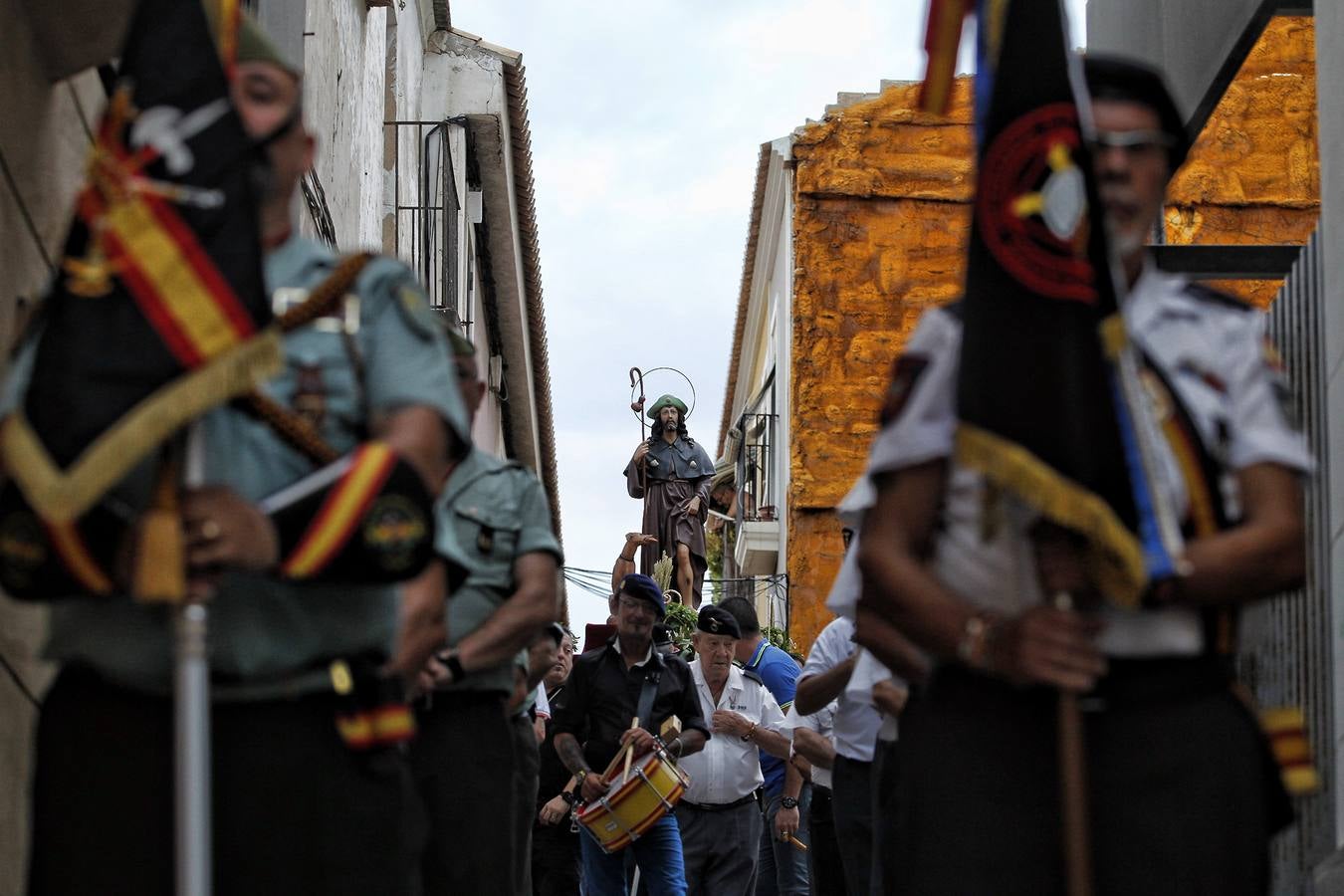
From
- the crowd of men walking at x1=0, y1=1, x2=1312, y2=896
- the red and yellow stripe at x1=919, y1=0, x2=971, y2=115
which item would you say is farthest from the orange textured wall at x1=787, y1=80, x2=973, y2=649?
the crowd of men walking at x1=0, y1=1, x2=1312, y2=896

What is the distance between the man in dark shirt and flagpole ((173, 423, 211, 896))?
8.56 meters

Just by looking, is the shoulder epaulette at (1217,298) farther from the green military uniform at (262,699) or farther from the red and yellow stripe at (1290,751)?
the green military uniform at (262,699)

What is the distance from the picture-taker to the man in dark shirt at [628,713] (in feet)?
39.2

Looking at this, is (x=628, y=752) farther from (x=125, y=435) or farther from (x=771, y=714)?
(x=125, y=435)

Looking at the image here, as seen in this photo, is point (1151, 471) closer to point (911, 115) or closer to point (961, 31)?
point (961, 31)

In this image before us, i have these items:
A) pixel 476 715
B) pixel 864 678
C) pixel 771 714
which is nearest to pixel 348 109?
pixel 771 714

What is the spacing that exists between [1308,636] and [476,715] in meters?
3.00

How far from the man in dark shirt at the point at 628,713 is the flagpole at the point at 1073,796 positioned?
837 centimetres

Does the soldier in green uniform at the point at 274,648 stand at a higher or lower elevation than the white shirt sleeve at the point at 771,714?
higher

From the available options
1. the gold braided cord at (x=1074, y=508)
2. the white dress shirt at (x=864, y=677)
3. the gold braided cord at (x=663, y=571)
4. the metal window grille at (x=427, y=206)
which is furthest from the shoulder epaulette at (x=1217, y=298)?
the gold braided cord at (x=663, y=571)

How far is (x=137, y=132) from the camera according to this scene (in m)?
3.63

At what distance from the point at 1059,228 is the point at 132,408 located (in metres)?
1.57

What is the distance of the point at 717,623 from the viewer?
13109 mm

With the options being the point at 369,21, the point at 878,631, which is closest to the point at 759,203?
the point at 369,21
